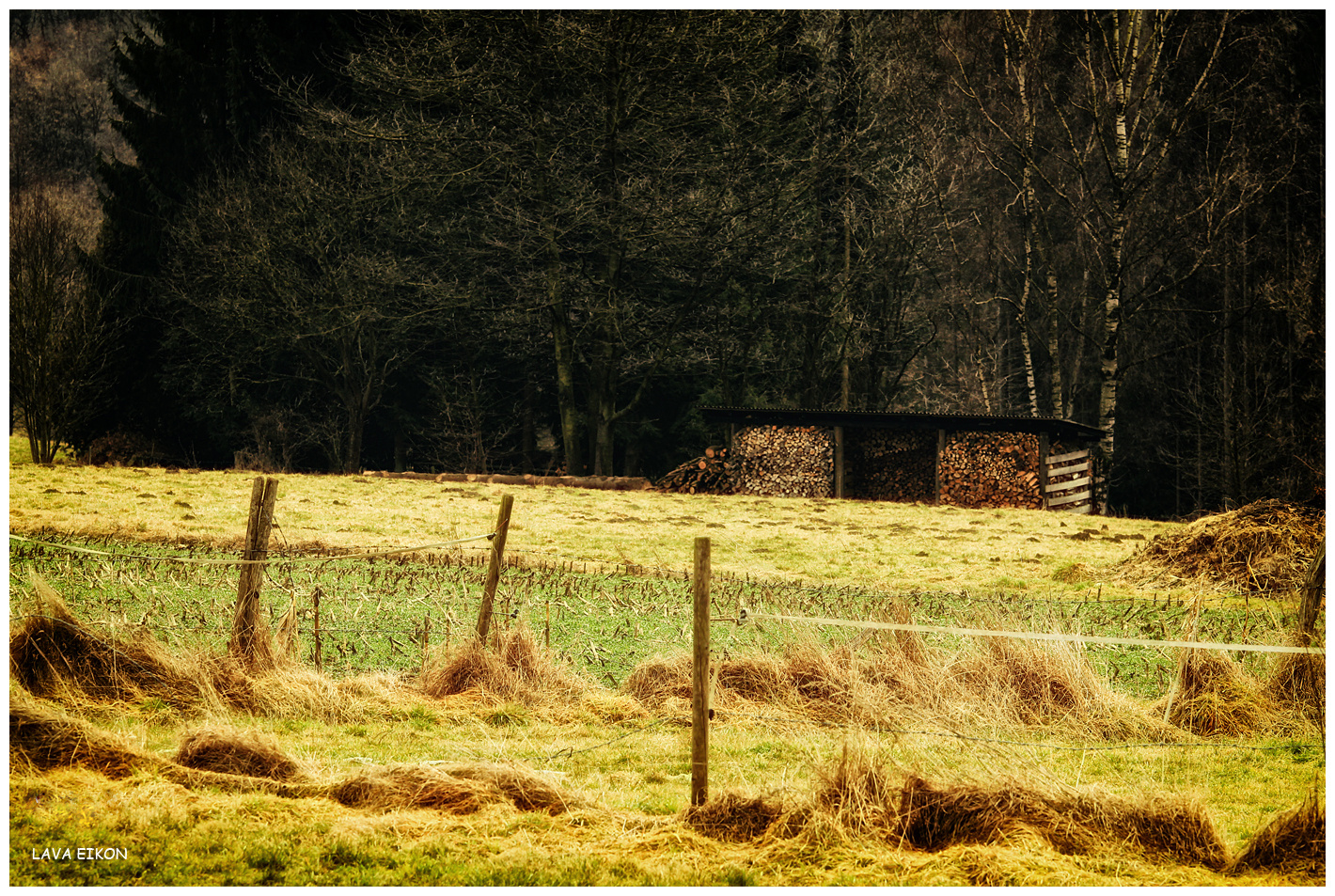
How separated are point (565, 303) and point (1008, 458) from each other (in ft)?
40.2

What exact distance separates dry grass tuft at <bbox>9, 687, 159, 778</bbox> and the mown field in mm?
41

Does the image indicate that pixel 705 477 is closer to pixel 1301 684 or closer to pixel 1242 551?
pixel 1242 551

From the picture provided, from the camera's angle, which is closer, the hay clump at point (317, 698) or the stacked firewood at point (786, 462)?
the hay clump at point (317, 698)

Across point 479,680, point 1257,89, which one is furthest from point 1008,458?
point 479,680

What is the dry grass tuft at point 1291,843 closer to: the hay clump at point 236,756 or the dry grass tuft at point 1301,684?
the dry grass tuft at point 1301,684

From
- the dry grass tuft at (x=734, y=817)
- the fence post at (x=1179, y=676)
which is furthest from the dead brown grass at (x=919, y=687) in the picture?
the dry grass tuft at (x=734, y=817)

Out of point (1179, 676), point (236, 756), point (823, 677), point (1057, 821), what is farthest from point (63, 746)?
point (1179, 676)

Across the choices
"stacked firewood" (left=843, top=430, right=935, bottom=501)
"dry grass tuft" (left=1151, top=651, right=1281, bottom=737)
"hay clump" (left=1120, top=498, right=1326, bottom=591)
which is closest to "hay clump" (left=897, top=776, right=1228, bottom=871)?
"dry grass tuft" (left=1151, top=651, right=1281, bottom=737)

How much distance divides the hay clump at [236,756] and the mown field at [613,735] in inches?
3.2

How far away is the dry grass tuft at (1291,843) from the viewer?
4711 mm

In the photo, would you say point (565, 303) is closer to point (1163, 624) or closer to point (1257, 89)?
point (1257, 89)

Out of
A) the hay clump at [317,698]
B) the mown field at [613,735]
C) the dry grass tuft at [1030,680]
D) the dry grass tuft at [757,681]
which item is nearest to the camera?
the mown field at [613,735]

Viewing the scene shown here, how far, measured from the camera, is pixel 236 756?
18.2ft

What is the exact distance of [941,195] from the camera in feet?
96.0
